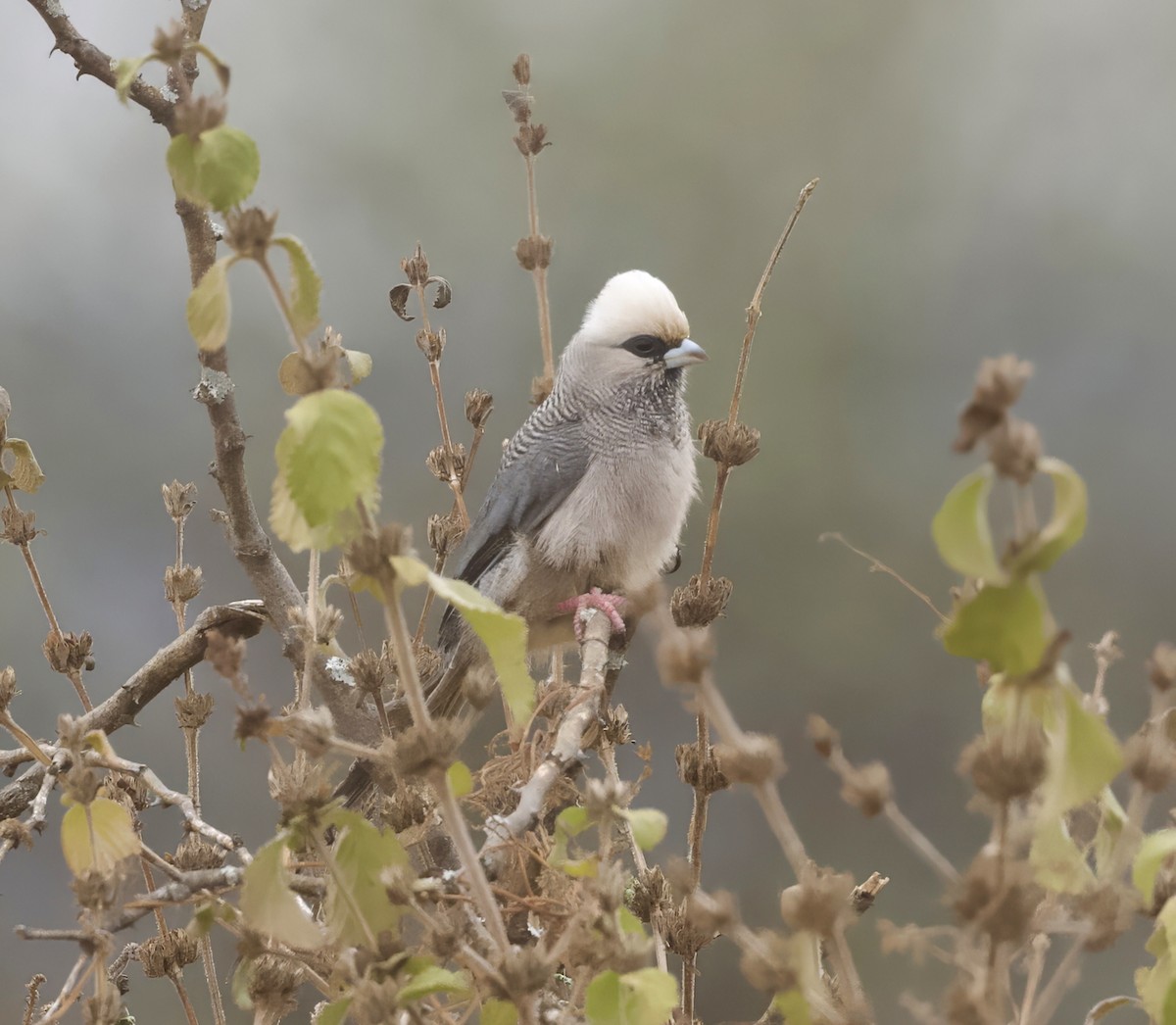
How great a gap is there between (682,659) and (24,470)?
55 cm

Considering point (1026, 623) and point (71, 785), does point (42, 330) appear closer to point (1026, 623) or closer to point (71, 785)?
point (71, 785)

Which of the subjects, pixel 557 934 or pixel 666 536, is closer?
pixel 557 934

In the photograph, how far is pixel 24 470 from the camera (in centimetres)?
75

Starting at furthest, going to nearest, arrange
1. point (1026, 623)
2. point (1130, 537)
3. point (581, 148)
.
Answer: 1. point (581, 148)
2. point (1130, 537)
3. point (1026, 623)

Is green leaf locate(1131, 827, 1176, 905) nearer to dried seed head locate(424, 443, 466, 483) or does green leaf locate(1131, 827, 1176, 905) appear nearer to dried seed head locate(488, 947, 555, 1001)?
dried seed head locate(488, 947, 555, 1001)

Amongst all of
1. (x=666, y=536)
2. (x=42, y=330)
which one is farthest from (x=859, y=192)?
(x=42, y=330)

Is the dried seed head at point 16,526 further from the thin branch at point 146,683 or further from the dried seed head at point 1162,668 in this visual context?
the dried seed head at point 1162,668

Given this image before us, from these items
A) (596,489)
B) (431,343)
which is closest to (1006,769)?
(431,343)

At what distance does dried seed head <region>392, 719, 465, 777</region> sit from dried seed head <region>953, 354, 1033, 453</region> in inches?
7.4

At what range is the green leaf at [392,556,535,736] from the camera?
385 millimetres

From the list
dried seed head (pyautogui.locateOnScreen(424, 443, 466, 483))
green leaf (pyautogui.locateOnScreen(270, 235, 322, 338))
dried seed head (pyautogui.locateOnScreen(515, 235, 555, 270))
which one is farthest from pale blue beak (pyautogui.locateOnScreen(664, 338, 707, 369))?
green leaf (pyautogui.locateOnScreen(270, 235, 322, 338))

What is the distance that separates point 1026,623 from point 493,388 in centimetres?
152

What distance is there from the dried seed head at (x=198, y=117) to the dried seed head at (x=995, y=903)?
1.06ft

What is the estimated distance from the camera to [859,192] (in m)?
1.85
